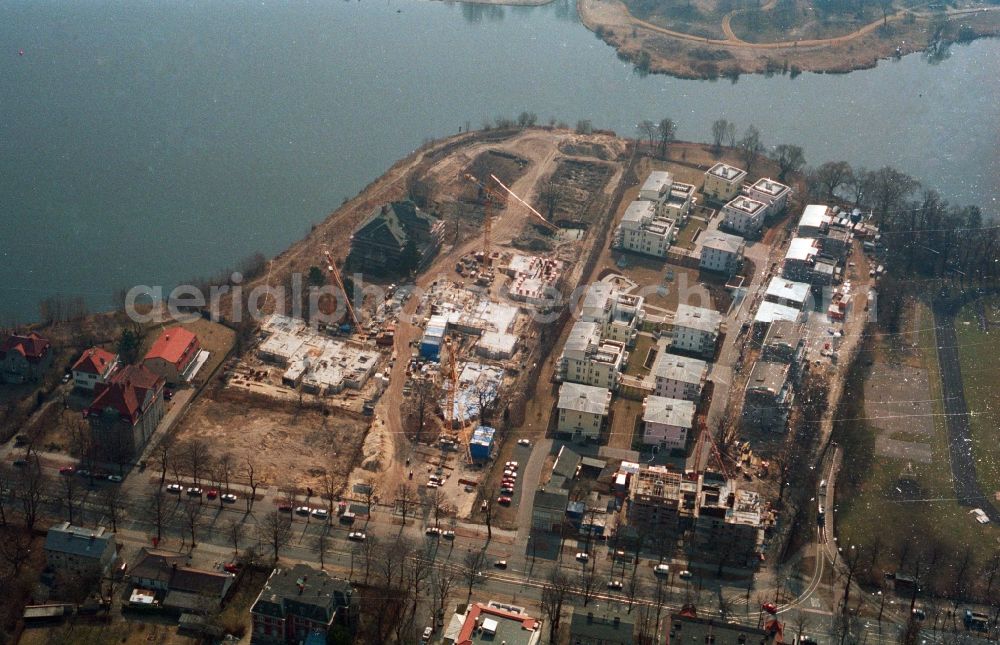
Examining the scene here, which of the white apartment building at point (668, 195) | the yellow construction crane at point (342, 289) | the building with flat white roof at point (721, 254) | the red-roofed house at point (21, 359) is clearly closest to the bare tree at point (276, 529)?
the yellow construction crane at point (342, 289)

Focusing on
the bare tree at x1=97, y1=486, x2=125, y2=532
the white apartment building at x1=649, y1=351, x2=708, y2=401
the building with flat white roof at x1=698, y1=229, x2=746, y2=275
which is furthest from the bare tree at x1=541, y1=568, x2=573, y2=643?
the building with flat white roof at x1=698, y1=229, x2=746, y2=275

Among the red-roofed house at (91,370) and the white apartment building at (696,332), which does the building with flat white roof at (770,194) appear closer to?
the white apartment building at (696,332)

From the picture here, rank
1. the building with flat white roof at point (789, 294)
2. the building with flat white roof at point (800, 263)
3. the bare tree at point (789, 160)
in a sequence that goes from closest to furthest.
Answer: the building with flat white roof at point (789, 294), the building with flat white roof at point (800, 263), the bare tree at point (789, 160)

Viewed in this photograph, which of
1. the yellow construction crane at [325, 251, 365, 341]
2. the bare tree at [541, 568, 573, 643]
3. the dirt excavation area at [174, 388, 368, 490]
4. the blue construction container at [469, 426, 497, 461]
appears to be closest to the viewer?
the bare tree at [541, 568, 573, 643]

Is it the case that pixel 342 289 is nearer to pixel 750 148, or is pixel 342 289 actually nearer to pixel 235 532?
pixel 235 532

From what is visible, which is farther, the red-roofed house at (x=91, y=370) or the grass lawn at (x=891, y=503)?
the red-roofed house at (x=91, y=370)

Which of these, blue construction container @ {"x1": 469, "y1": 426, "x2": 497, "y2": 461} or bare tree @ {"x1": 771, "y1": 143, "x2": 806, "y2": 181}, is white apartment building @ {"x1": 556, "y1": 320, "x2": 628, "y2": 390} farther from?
bare tree @ {"x1": 771, "y1": 143, "x2": 806, "y2": 181}

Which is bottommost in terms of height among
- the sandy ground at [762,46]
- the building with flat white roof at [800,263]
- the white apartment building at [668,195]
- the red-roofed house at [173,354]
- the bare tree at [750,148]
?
the red-roofed house at [173,354]

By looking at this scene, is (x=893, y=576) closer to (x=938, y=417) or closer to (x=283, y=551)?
(x=938, y=417)
